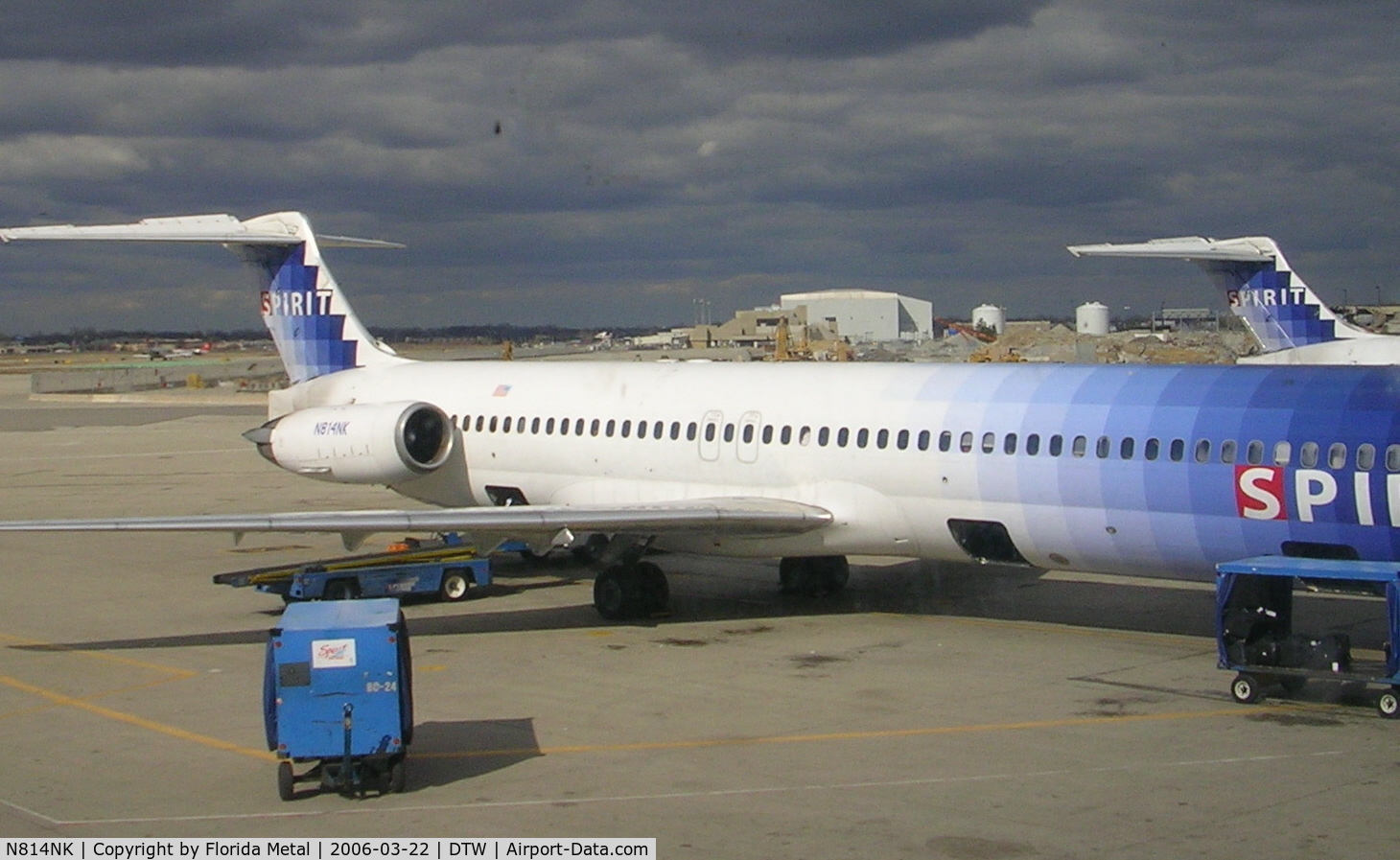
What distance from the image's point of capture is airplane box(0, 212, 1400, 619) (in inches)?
715

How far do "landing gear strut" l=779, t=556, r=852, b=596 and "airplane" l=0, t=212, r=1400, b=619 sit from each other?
32 mm

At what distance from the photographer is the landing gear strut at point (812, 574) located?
24.1 meters

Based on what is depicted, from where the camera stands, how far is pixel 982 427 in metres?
20.6

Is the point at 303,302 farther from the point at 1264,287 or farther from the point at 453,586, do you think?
the point at 1264,287

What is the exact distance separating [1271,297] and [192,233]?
1051 inches

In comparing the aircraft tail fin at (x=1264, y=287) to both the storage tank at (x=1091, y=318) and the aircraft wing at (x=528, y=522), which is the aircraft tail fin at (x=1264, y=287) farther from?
the storage tank at (x=1091, y=318)

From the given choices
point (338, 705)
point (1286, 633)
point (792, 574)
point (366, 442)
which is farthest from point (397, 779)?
point (366, 442)

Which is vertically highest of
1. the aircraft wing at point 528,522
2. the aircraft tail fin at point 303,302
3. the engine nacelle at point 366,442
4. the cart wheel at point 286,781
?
the aircraft tail fin at point 303,302

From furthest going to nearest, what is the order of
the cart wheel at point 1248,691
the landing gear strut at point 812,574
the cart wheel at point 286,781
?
the landing gear strut at point 812,574, the cart wheel at point 1248,691, the cart wheel at point 286,781

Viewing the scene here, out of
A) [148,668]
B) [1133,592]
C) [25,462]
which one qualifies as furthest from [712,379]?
[25,462]

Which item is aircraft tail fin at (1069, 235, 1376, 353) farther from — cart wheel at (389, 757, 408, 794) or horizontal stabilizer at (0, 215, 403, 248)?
cart wheel at (389, 757, 408, 794)

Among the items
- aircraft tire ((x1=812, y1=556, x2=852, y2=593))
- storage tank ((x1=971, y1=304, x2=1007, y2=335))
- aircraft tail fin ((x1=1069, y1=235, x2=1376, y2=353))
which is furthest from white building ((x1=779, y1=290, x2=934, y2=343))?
aircraft tire ((x1=812, y1=556, x2=852, y2=593))

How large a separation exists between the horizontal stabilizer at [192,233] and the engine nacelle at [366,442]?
3783mm

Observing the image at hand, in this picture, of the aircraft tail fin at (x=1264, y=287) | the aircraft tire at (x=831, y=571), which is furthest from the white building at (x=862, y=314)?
the aircraft tire at (x=831, y=571)
